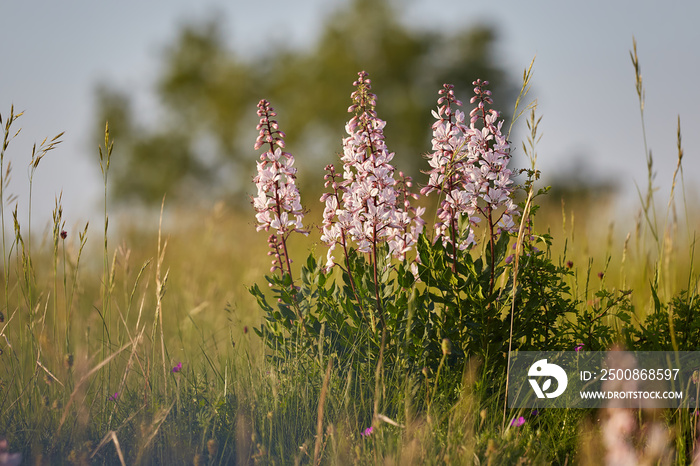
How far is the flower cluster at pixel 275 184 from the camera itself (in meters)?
2.99

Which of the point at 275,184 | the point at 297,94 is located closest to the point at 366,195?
the point at 275,184

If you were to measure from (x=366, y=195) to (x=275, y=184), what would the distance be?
50cm

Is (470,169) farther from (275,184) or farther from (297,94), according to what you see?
(297,94)

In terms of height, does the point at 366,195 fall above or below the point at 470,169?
below

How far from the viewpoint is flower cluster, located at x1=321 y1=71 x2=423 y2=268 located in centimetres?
283

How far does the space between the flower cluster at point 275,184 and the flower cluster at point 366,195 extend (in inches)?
7.0

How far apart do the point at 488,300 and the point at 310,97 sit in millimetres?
18805

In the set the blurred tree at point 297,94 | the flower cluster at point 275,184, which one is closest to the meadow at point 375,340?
the flower cluster at point 275,184

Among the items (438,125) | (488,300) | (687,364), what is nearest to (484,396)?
(488,300)

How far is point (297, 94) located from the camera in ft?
71.4

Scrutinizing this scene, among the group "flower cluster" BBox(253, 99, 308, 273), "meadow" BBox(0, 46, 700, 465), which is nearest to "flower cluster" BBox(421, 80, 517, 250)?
"meadow" BBox(0, 46, 700, 465)

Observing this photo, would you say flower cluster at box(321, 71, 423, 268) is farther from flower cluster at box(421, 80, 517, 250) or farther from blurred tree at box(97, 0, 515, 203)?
blurred tree at box(97, 0, 515, 203)

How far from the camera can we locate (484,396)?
308cm

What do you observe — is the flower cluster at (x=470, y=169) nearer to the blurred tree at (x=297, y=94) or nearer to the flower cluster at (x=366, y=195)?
the flower cluster at (x=366, y=195)
